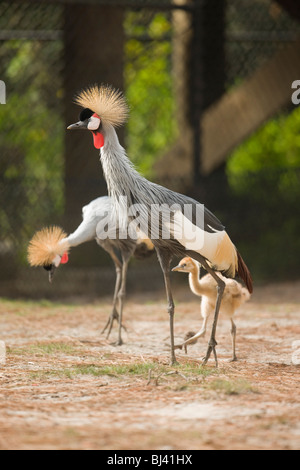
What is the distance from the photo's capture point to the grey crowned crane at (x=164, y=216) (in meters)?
5.67

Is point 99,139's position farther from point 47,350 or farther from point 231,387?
point 231,387

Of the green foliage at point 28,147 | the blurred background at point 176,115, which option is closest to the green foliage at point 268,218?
the blurred background at point 176,115

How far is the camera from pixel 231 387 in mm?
4770

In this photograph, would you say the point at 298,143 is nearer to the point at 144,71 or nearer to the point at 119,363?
the point at 144,71

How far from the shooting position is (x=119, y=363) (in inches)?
233

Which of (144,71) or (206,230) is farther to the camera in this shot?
(144,71)

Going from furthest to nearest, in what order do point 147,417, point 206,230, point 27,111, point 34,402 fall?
point 27,111
point 206,230
point 34,402
point 147,417

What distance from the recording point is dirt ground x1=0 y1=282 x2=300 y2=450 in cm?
390

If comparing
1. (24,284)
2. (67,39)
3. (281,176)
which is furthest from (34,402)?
(281,176)

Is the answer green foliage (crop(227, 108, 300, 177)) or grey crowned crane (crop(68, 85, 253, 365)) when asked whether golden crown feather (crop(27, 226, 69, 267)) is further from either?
green foliage (crop(227, 108, 300, 177))

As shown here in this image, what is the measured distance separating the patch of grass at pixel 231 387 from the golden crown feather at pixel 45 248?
2.54m

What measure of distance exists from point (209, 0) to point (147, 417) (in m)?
8.42

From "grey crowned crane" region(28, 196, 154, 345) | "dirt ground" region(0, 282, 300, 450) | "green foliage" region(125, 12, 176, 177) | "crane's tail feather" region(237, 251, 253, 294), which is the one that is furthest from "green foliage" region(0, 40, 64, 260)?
"crane's tail feather" region(237, 251, 253, 294)

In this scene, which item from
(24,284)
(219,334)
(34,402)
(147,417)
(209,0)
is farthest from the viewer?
(209,0)
